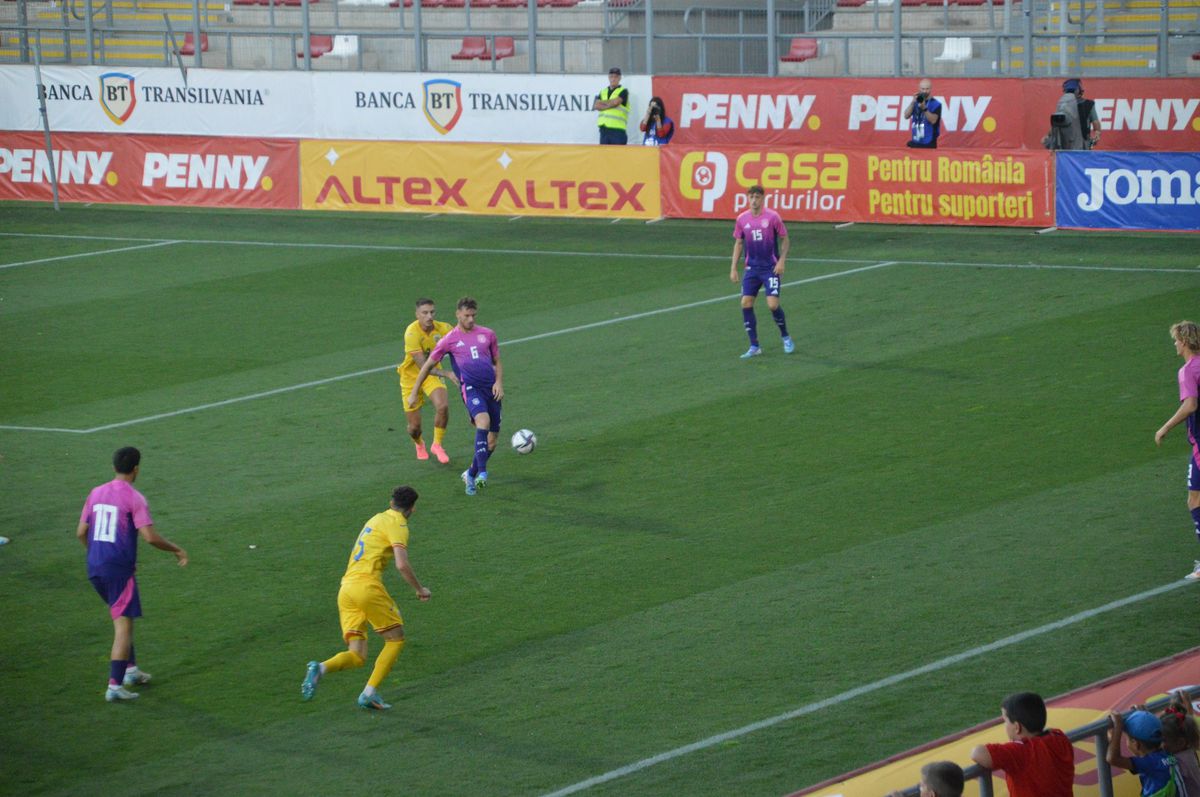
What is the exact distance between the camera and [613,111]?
112ft

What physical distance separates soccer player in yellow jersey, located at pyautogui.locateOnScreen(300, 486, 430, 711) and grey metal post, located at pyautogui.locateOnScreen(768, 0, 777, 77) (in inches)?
966

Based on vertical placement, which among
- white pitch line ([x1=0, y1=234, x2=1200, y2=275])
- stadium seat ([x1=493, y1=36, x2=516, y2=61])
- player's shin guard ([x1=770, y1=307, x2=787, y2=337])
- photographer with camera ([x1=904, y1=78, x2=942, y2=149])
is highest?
stadium seat ([x1=493, y1=36, x2=516, y2=61])

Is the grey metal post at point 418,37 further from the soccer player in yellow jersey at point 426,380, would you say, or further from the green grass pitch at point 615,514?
the soccer player in yellow jersey at point 426,380

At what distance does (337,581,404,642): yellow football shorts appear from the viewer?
11.4 m

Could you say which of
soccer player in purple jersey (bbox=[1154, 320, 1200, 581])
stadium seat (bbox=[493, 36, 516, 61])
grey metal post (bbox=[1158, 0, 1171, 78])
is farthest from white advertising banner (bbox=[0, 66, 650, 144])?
soccer player in purple jersey (bbox=[1154, 320, 1200, 581])

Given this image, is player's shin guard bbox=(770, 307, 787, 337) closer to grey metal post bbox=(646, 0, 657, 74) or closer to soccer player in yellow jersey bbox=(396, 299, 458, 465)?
soccer player in yellow jersey bbox=(396, 299, 458, 465)

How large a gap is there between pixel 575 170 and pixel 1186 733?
2569 centimetres

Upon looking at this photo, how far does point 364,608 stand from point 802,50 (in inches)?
1126

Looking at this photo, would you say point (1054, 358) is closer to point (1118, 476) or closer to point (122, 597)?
point (1118, 476)

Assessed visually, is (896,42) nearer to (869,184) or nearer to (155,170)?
(869,184)

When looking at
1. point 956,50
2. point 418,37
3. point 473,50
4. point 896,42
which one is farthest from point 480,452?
point 473,50

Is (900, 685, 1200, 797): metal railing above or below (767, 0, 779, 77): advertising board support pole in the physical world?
below

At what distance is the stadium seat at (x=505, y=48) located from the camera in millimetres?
39406

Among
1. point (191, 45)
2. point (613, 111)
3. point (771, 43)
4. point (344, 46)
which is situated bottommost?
point (613, 111)
